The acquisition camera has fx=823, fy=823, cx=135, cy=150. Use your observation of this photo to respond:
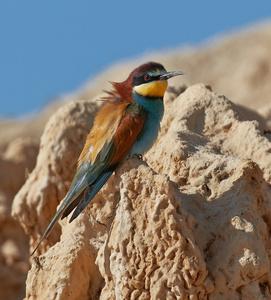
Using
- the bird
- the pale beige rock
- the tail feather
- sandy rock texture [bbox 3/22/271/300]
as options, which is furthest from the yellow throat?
the pale beige rock

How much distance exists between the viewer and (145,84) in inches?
231

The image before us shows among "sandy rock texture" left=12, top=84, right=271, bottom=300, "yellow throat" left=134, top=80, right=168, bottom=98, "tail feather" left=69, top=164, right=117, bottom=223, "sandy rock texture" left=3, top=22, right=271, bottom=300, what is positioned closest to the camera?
"sandy rock texture" left=12, top=84, right=271, bottom=300

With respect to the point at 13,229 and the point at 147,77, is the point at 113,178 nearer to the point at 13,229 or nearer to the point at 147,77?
the point at 147,77

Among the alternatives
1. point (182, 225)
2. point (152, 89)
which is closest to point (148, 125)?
point (152, 89)

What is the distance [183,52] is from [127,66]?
7.73 ft

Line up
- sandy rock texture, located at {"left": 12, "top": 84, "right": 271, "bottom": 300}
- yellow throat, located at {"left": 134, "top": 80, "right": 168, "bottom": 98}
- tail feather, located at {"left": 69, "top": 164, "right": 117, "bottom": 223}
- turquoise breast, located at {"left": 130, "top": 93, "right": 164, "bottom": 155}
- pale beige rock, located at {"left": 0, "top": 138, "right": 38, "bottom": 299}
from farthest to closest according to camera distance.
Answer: pale beige rock, located at {"left": 0, "top": 138, "right": 38, "bottom": 299} < yellow throat, located at {"left": 134, "top": 80, "right": 168, "bottom": 98} < turquoise breast, located at {"left": 130, "top": 93, "right": 164, "bottom": 155} < tail feather, located at {"left": 69, "top": 164, "right": 117, "bottom": 223} < sandy rock texture, located at {"left": 12, "top": 84, "right": 271, "bottom": 300}

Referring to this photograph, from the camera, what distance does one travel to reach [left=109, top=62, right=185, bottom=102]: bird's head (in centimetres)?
583

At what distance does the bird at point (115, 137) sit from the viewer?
534 centimetres

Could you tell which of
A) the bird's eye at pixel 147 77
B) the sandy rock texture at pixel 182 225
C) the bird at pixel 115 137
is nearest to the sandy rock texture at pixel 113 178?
the sandy rock texture at pixel 182 225

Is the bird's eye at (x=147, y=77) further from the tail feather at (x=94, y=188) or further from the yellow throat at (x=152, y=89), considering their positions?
the tail feather at (x=94, y=188)

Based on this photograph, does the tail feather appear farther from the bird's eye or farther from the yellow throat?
the bird's eye

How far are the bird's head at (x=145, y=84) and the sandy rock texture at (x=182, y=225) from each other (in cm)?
30

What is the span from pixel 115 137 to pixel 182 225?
1121 millimetres

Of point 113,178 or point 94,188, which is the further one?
point 113,178
